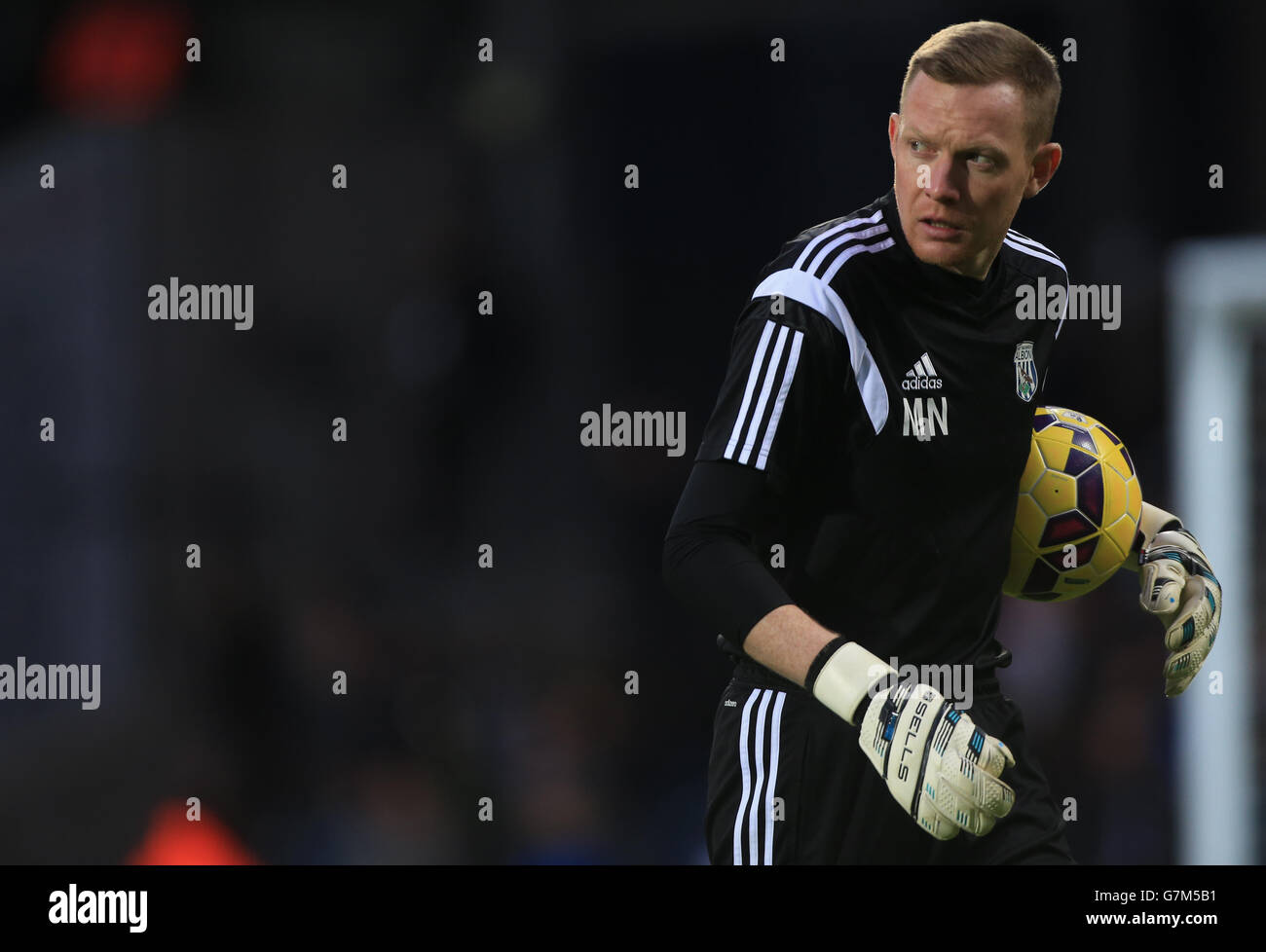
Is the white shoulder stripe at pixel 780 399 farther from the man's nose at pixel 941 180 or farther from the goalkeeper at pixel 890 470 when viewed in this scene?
the man's nose at pixel 941 180

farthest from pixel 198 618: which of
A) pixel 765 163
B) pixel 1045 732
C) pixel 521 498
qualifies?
pixel 1045 732

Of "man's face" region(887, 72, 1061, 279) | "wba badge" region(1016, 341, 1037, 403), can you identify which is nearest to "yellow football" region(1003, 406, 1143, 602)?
"wba badge" region(1016, 341, 1037, 403)

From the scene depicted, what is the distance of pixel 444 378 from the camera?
23.2ft

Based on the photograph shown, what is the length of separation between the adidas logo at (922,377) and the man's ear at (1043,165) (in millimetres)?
481

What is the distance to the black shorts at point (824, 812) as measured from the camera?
10.7ft

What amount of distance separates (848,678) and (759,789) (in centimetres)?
49

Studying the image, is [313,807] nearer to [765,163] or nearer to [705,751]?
[705,751]

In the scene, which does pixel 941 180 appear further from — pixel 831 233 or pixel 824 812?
pixel 824 812

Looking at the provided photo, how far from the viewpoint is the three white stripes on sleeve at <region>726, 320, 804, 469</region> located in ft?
10.1

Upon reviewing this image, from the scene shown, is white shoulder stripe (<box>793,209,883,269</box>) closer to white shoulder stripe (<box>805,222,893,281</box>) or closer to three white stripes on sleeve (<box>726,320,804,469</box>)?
white shoulder stripe (<box>805,222,893,281</box>)

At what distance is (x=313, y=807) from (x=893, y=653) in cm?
391

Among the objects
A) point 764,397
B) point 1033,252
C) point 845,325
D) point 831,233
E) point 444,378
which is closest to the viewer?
point 764,397

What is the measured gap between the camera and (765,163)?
672 centimetres

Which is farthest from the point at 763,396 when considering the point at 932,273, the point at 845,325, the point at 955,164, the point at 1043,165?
the point at 1043,165
